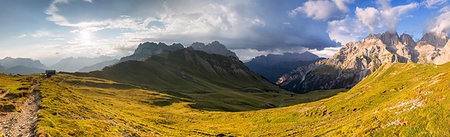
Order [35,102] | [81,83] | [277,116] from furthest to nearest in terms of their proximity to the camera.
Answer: [81,83], [277,116], [35,102]

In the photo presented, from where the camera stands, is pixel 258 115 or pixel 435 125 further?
pixel 258 115

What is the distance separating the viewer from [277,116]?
66.1m

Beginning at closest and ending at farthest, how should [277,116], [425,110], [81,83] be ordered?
[425,110] → [277,116] → [81,83]

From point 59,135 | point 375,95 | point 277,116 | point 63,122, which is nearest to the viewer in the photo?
point 59,135

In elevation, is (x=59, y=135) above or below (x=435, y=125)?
below

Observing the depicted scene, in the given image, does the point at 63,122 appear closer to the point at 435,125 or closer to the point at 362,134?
the point at 362,134

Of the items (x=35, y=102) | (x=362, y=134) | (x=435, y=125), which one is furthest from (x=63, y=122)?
(x=435, y=125)

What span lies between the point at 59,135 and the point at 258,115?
59452 mm

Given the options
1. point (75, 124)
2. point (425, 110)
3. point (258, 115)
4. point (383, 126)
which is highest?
point (425, 110)

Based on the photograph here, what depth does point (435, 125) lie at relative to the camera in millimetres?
20031

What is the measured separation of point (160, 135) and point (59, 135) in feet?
65.7

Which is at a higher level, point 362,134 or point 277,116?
point 362,134

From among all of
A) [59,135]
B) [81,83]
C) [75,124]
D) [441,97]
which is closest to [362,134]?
[441,97]

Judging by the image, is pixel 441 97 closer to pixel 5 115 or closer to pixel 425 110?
pixel 425 110
